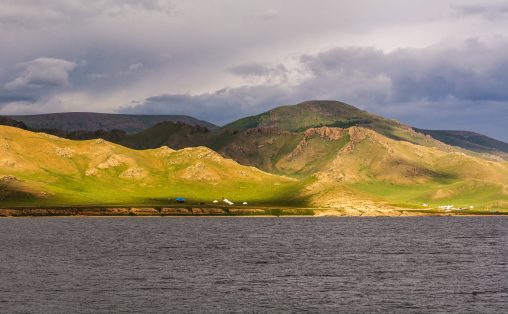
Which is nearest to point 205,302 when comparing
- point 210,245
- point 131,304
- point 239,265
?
point 131,304

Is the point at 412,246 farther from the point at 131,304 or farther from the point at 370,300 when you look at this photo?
the point at 131,304

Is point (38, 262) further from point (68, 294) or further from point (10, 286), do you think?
point (68, 294)

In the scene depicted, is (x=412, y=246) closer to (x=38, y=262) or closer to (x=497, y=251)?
(x=497, y=251)

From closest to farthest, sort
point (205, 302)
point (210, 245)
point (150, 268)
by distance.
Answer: point (205, 302), point (150, 268), point (210, 245)

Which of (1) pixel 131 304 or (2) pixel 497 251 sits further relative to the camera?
(2) pixel 497 251

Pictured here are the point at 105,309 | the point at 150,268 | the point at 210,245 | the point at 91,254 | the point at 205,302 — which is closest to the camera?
the point at 105,309

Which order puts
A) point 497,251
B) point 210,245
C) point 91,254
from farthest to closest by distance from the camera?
1. point 210,245
2. point 497,251
3. point 91,254

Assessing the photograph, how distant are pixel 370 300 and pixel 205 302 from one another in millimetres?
22125

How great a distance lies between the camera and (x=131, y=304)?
87.4 meters

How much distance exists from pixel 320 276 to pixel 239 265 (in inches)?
842

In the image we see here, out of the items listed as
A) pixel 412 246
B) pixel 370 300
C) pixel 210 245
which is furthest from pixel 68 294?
pixel 412 246

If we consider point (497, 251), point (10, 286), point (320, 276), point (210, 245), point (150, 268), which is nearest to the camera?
point (10, 286)

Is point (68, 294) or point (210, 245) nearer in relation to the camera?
point (68, 294)

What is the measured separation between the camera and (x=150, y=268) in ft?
415
